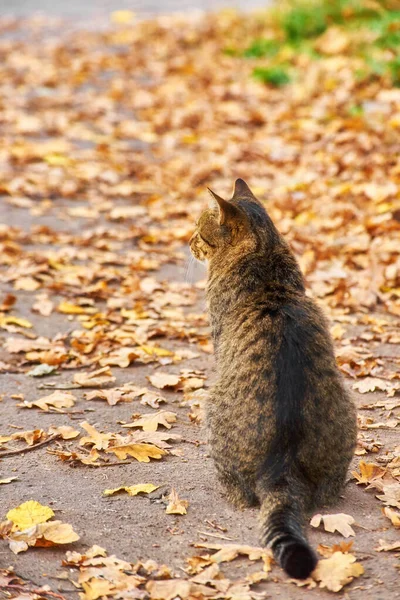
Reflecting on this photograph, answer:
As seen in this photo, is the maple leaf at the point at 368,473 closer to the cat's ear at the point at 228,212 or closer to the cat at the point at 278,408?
the cat at the point at 278,408

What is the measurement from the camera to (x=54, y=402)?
5.66 m

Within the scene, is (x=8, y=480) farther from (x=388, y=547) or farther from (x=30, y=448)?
(x=388, y=547)

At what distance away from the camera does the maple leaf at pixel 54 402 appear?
5.60 m

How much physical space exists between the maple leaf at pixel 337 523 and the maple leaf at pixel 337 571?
0.82 ft

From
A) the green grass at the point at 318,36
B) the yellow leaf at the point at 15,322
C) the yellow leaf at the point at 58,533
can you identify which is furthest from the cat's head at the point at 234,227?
the green grass at the point at 318,36

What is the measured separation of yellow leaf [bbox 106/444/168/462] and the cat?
20.6 inches

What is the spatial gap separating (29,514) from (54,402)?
1.51 meters

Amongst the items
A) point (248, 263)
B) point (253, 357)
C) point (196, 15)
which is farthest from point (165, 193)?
point (196, 15)

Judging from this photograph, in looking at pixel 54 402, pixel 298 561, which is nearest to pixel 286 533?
pixel 298 561

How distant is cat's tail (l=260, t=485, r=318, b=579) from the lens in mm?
3562

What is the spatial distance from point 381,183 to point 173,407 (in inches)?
186

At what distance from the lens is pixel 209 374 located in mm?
6230

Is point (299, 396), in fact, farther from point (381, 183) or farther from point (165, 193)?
point (165, 193)

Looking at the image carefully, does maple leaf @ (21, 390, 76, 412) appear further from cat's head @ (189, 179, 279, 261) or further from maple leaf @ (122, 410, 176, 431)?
cat's head @ (189, 179, 279, 261)
